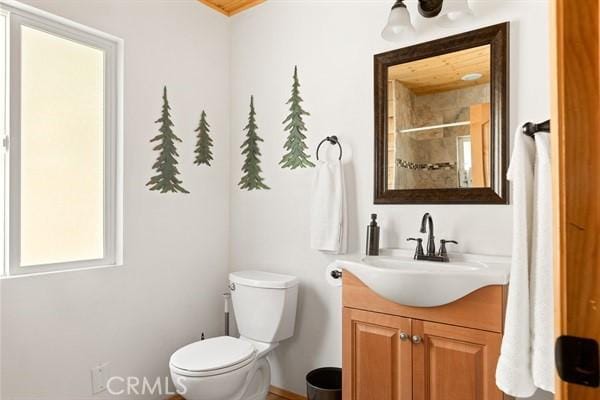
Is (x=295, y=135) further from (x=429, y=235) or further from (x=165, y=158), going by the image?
(x=429, y=235)

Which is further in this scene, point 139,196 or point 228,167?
point 228,167

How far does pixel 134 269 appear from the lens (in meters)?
2.13

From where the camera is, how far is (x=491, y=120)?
1753 mm

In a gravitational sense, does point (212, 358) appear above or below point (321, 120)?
below

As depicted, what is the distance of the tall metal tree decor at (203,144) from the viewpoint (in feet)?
8.16

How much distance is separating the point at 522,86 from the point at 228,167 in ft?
5.89

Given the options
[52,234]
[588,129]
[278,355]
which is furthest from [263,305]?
[588,129]

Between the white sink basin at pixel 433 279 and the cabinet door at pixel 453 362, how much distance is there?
140 mm

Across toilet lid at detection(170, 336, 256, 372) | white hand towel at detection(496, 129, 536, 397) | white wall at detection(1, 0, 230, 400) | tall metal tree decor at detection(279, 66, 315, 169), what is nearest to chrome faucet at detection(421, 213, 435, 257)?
white hand towel at detection(496, 129, 536, 397)

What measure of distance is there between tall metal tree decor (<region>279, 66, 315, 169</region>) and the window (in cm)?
96

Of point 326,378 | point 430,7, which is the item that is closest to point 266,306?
point 326,378

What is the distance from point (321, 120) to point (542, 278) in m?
1.46

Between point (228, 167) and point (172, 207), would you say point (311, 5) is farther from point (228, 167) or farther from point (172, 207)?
point (172, 207)

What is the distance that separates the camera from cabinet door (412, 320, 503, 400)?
4.63 feet
